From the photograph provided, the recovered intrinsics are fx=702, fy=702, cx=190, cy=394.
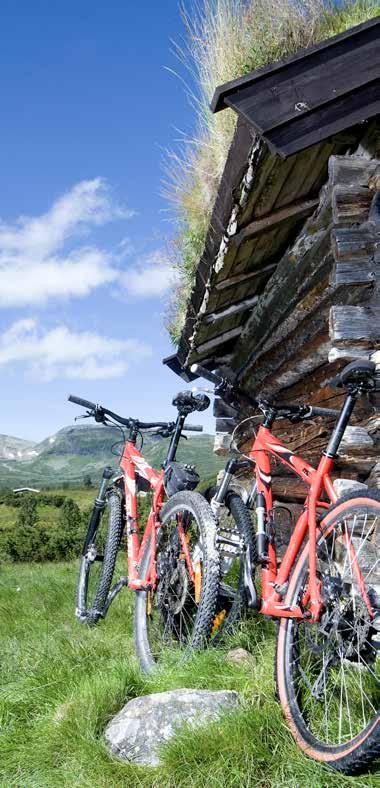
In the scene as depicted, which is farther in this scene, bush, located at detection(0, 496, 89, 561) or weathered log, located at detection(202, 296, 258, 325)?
bush, located at detection(0, 496, 89, 561)

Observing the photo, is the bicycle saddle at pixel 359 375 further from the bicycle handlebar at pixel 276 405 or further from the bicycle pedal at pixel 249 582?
the bicycle pedal at pixel 249 582

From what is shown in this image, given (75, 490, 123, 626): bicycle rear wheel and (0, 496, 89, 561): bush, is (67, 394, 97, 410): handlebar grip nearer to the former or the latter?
(75, 490, 123, 626): bicycle rear wheel

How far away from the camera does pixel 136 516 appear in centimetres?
473

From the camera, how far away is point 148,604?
402 centimetres

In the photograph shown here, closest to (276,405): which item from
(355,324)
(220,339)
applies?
(355,324)

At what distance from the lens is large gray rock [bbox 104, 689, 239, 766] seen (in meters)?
2.68

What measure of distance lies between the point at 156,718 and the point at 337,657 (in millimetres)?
783

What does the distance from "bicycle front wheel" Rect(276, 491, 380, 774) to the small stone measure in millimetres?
515

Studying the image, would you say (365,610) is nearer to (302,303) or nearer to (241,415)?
(302,303)

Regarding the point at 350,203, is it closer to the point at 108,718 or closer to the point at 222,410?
the point at 108,718

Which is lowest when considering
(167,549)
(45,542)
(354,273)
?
(45,542)

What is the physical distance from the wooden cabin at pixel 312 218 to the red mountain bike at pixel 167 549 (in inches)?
42.0

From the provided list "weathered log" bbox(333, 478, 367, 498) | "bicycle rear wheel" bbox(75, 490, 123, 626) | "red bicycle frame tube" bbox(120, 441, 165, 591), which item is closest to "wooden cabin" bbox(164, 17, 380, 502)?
"weathered log" bbox(333, 478, 367, 498)

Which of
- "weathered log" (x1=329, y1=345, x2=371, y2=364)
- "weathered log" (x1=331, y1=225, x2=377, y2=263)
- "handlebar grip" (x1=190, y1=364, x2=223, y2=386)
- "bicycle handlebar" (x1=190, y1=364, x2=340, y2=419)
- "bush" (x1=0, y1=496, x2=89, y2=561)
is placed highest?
"weathered log" (x1=331, y1=225, x2=377, y2=263)
